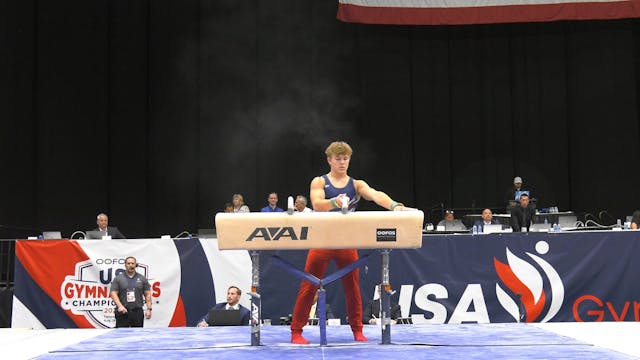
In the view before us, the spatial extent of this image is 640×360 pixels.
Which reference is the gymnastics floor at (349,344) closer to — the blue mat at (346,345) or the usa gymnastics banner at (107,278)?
the blue mat at (346,345)

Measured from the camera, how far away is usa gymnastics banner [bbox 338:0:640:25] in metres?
15.1

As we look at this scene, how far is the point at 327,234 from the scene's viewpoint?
525 centimetres

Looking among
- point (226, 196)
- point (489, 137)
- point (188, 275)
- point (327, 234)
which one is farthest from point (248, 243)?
point (489, 137)

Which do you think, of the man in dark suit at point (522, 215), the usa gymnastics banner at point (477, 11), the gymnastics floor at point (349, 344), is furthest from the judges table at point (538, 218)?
the gymnastics floor at point (349, 344)

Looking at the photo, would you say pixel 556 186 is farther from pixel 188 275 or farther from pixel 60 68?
pixel 60 68

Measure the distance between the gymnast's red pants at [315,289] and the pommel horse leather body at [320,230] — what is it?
0.40 m

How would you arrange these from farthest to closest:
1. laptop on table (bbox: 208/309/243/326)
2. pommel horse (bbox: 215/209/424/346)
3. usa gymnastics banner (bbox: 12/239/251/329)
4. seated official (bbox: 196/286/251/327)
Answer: usa gymnastics banner (bbox: 12/239/251/329) < seated official (bbox: 196/286/251/327) < laptop on table (bbox: 208/309/243/326) < pommel horse (bbox: 215/209/424/346)

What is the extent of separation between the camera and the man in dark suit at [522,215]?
12.9 metres

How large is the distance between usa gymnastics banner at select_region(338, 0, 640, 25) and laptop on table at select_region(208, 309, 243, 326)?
27.6 feet

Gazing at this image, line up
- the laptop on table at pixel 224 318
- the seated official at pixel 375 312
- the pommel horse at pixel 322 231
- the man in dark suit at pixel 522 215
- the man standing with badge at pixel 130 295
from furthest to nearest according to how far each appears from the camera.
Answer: the man in dark suit at pixel 522 215, the man standing with badge at pixel 130 295, the seated official at pixel 375 312, the laptop on table at pixel 224 318, the pommel horse at pixel 322 231

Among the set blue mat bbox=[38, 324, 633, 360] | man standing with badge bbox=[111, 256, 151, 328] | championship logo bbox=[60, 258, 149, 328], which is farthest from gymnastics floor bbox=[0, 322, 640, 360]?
championship logo bbox=[60, 258, 149, 328]

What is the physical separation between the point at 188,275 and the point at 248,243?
500 centimetres

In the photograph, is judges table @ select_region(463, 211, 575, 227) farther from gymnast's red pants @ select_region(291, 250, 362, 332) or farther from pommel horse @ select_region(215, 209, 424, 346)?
pommel horse @ select_region(215, 209, 424, 346)

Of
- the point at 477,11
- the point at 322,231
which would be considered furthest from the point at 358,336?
the point at 477,11
